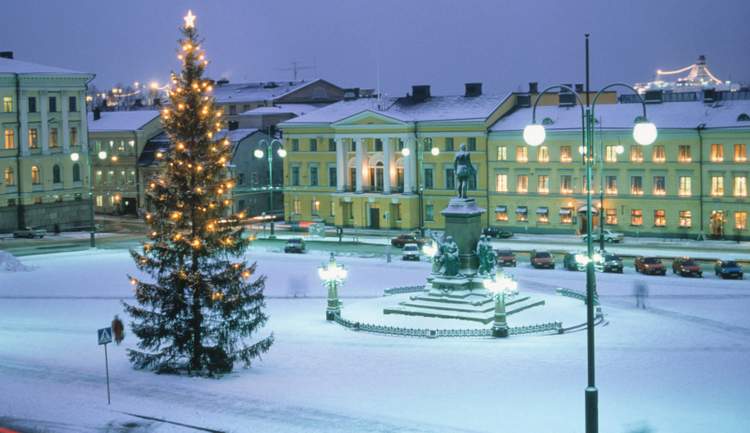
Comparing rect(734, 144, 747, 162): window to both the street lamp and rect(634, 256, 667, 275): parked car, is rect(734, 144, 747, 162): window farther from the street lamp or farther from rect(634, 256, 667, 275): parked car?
the street lamp

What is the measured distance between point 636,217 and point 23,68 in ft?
158

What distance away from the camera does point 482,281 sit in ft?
131

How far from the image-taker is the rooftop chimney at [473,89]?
266 ft

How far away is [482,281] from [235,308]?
12.5 metres

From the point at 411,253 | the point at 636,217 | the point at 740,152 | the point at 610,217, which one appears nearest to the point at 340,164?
the point at 610,217

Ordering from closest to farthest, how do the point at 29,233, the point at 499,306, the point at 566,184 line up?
the point at 499,306, the point at 566,184, the point at 29,233

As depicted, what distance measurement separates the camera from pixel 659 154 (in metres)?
69.9

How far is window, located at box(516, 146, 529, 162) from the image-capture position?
7500 centimetres

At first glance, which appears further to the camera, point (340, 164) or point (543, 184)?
point (340, 164)

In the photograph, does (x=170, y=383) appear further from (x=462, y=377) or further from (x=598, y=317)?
(x=598, y=317)

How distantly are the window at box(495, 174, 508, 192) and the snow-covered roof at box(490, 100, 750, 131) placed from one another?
136 inches

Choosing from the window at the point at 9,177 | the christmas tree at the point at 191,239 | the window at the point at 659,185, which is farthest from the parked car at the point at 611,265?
the window at the point at 9,177

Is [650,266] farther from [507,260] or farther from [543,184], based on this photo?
[543,184]

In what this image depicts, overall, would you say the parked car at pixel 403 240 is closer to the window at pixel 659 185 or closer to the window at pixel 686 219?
the window at pixel 659 185
